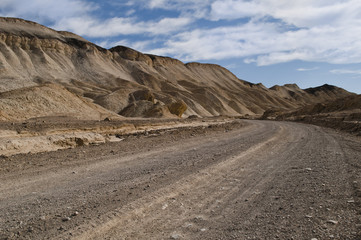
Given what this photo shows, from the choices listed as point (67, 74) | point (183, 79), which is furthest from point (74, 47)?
point (183, 79)

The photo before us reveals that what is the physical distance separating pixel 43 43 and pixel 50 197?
75.9 metres

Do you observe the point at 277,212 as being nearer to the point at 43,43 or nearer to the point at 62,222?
the point at 62,222

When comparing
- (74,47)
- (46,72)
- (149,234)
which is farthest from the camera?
(74,47)

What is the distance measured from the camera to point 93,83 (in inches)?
2648

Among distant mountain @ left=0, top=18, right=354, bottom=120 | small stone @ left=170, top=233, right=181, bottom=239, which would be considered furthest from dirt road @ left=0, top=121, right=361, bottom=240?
distant mountain @ left=0, top=18, right=354, bottom=120

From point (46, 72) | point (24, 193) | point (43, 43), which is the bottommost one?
point (24, 193)

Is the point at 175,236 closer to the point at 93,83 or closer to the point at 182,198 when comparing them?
the point at 182,198

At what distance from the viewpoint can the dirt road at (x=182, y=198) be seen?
380cm

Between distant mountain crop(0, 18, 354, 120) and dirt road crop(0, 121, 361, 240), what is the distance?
15945 millimetres

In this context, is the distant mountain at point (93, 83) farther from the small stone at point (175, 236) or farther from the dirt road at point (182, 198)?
the small stone at point (175, 236)

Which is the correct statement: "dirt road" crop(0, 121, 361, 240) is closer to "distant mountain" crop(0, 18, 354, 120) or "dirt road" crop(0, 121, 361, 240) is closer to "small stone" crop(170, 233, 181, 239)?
"small stone" crop(170, 233, 181, 239)

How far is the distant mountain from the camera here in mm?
26812

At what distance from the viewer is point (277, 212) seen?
4355mm

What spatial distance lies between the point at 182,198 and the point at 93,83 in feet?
217
